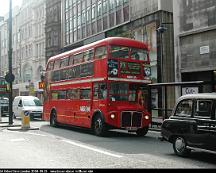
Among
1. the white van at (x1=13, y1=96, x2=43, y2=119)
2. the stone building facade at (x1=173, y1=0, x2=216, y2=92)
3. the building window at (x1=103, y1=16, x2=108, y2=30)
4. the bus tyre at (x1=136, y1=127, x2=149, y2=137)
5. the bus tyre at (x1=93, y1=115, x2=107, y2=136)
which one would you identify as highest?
the building window at (x1=103, y1=16, x2=108, y2=30)

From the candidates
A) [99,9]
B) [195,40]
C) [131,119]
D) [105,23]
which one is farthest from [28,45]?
[131,119]

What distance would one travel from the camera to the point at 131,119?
672 inches

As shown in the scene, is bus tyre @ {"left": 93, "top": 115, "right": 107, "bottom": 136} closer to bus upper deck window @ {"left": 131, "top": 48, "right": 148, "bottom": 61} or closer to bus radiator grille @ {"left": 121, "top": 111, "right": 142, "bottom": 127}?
bus radiator grille @ {"left": 121, "top": 111, "right": 142, "bottom": 127}

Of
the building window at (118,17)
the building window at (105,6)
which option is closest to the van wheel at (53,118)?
the building window at (118,17)

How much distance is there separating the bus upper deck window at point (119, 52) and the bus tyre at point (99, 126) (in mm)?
2714

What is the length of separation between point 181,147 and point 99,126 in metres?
6.56

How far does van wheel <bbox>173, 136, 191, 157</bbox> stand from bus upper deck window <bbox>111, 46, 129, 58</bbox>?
651 centimetres

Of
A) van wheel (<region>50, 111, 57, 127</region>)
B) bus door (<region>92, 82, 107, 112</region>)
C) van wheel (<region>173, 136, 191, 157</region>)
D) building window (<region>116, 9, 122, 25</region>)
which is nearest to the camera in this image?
van wheel (<region>173, 136, 191, 157</region>)

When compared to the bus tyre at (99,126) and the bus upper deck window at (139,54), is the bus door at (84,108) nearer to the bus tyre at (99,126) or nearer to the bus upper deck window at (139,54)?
the bus tyre at (99,126)

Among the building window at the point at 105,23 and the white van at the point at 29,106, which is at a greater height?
the building window at the point at 105,23

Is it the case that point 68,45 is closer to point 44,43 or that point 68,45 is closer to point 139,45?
point 44,43

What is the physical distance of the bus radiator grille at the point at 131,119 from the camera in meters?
17.0

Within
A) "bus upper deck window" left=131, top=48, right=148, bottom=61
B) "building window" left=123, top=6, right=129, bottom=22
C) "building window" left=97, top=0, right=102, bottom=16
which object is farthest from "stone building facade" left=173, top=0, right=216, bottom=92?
Answer: "building window" left=97, top=0, right=102, bottom=16

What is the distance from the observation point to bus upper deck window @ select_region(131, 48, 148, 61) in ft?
58.9
